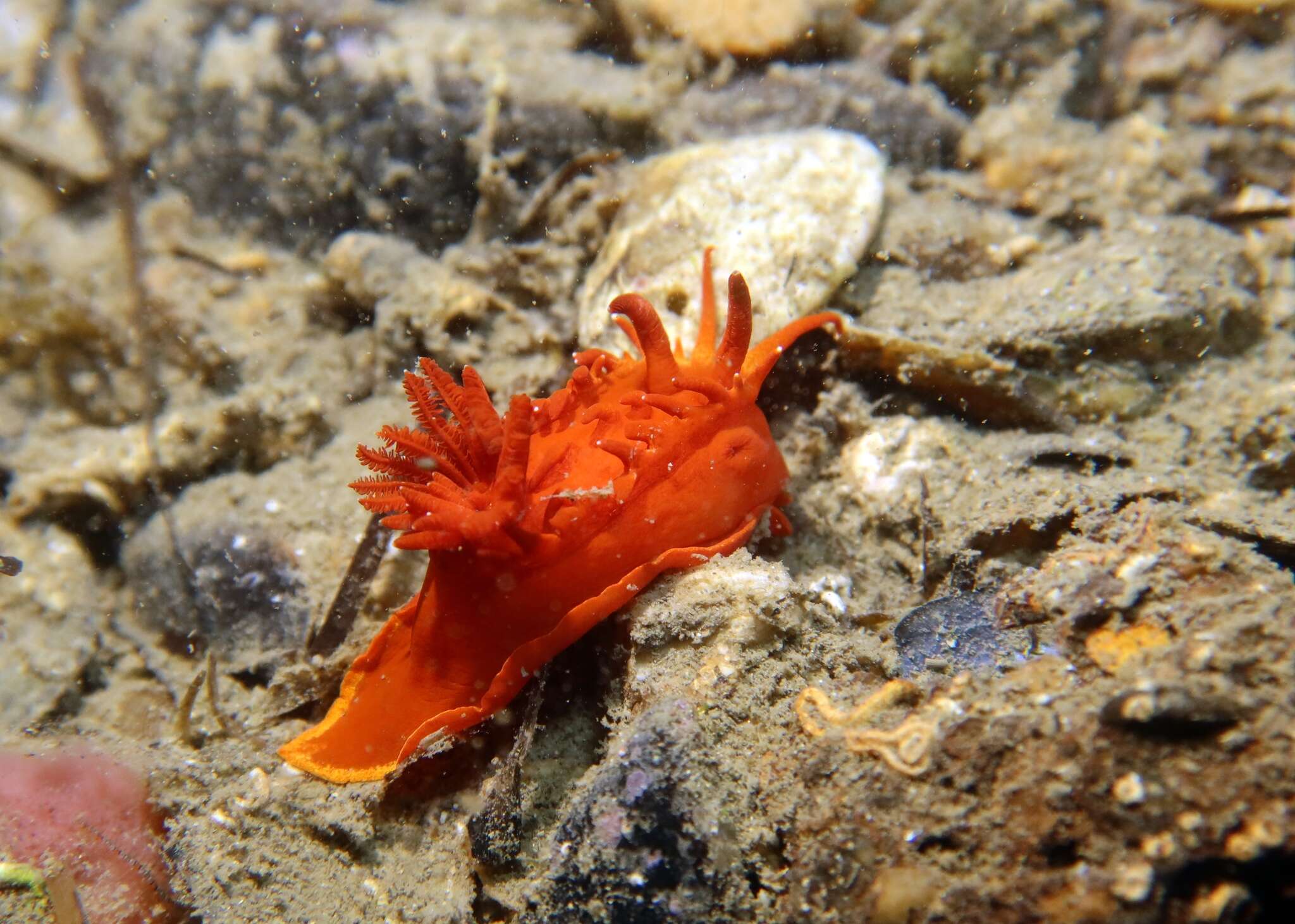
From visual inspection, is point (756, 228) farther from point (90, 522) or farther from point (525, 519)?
point (90, 522)

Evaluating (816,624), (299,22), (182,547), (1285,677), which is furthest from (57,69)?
(1285,677)

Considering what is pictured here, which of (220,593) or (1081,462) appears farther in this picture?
(220,593)

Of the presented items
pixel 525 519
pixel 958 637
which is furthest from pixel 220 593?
pixel 958 637

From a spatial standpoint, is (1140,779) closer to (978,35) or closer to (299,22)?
(978,35)

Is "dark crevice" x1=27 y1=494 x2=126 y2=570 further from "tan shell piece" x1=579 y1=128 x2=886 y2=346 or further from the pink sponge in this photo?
"tan shell piece" x1=579 y1=128 x2=886 y2=346

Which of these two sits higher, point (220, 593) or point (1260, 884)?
point (1260, 884)

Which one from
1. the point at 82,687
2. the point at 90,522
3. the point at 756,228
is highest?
the point at 756,228
